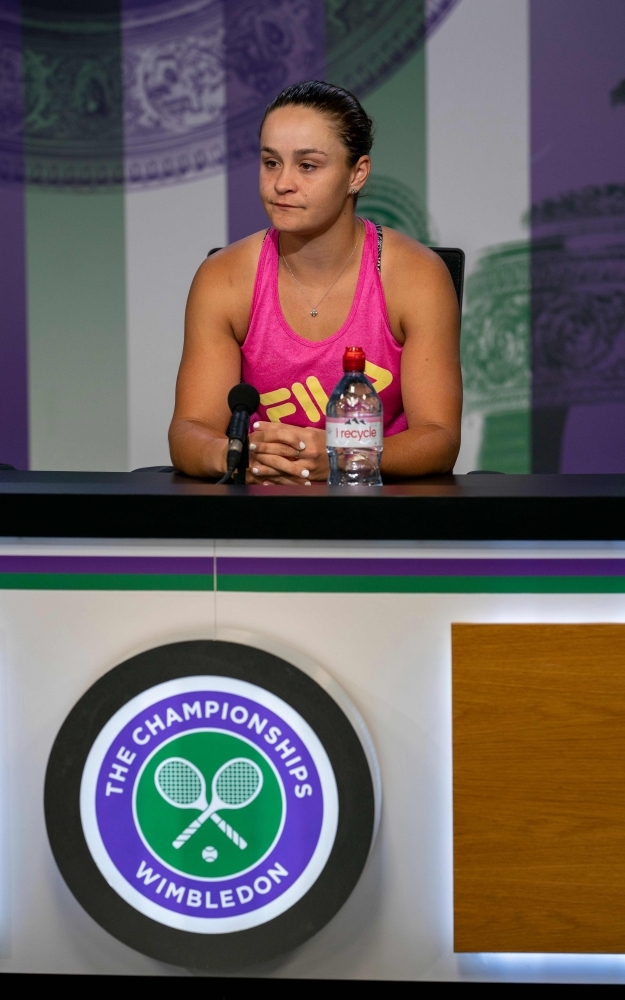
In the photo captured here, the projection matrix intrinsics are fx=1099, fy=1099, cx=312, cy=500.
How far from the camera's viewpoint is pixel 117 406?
3.64 m

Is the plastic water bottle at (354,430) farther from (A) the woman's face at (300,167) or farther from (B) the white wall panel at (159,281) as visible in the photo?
(B) the white wall panel at (159,281)

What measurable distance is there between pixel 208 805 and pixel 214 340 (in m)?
0.95

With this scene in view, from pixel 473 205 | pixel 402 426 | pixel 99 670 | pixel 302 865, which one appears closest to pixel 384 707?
pixel 302 865

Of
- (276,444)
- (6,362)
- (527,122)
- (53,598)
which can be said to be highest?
(527,122)

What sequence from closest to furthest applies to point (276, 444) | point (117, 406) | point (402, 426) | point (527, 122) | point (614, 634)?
point (614, 634) < point (276, 444) < point (402, 426) < point (527, 122) < point (117, 406)

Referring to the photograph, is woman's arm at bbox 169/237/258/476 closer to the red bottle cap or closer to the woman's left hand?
the woman's left hand

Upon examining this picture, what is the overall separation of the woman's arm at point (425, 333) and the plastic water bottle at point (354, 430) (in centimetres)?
9

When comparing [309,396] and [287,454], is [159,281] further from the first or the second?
[287,454]

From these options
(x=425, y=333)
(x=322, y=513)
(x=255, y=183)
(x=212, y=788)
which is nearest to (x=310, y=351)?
(x=425, y=333)

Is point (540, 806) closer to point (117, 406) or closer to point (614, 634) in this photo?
point (614, 634)

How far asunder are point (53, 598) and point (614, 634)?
2.23 feet

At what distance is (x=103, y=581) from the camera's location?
136cm

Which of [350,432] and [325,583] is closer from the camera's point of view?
[325,583]

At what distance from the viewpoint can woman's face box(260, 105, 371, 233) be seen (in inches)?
74.3
